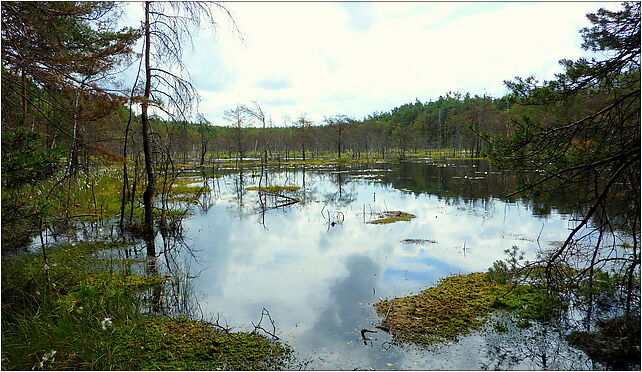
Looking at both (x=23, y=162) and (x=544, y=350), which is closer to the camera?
(x=23, y=162)

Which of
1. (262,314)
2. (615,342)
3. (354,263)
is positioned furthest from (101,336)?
(615,342)

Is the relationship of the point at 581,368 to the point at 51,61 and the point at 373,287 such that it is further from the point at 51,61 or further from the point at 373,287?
the point at 51,61

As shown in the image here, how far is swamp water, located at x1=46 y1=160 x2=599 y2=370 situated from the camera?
5375 mm

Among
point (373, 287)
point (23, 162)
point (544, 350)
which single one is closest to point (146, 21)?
point (23, 162)

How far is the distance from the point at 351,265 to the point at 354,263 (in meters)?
0.18

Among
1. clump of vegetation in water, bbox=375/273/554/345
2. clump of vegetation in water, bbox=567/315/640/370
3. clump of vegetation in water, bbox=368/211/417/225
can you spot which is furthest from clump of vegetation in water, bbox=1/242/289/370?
clump of vegetation in water, bbox=368/211/417/225

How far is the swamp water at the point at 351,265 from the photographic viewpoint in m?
5.38

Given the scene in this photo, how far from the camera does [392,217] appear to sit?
49.3 ft

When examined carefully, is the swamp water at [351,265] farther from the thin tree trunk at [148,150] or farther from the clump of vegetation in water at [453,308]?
the thin tree trunk at [148,150]

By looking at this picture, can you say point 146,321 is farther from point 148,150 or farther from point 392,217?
point 392,217

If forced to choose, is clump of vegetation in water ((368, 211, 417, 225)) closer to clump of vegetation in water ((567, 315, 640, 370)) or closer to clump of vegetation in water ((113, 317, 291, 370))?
clump of vegetation in water ((567, 315, 640, 370))

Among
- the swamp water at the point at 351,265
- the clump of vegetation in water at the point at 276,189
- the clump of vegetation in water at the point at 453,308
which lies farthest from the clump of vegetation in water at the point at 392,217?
the clump of vegetation in water at the point at 276,189

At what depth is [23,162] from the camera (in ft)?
14.3

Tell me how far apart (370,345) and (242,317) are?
227 centimetres
